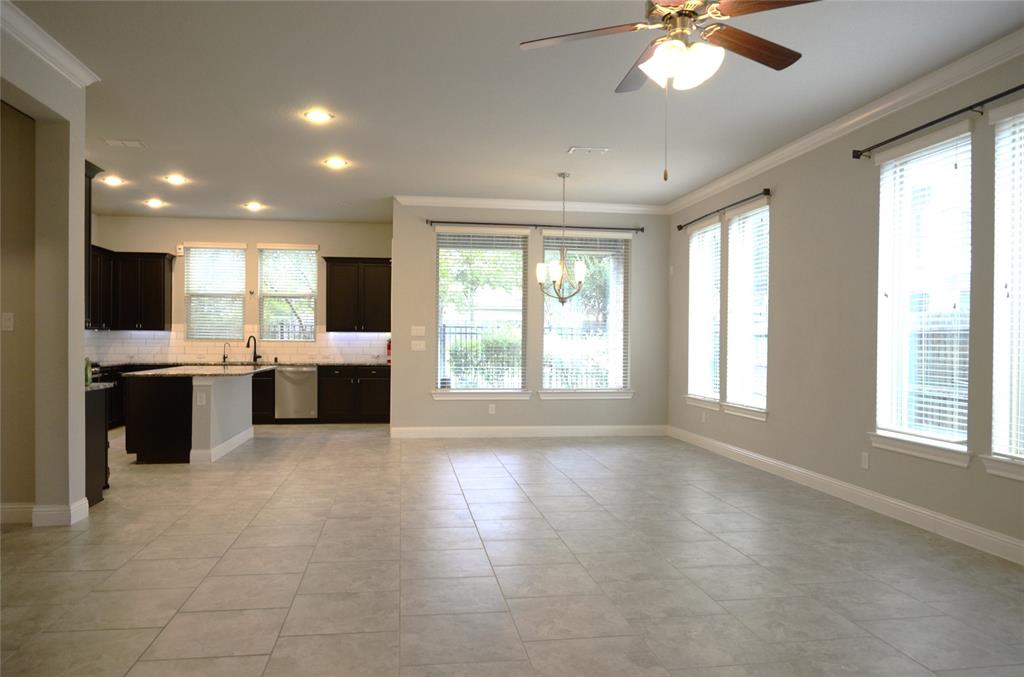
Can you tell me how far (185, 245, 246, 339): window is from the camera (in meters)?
9.20

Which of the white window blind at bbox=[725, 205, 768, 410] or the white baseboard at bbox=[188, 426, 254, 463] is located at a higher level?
the white window blind at bbox=[725, 205, 768, 410]

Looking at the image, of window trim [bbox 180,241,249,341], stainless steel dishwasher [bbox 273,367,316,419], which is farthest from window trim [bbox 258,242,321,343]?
stainless steel dishwasher [bbox 273,367,316,419]

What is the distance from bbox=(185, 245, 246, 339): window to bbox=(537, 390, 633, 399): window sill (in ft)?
15.1

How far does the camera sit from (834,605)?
9.45ft

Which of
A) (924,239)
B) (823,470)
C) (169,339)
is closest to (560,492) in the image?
(823,470)

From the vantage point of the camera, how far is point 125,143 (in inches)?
219

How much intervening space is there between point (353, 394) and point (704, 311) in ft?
16.0

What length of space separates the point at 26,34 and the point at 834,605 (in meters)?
5.01

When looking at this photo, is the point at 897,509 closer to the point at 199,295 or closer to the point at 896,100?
the point at 896,100

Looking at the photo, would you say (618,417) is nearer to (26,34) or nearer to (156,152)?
(156,152)

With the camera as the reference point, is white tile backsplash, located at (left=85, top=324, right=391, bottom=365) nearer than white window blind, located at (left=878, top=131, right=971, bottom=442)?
No

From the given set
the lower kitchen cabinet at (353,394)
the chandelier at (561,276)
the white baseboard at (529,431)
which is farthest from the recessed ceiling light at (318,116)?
the lower kitchen cabinet at (353,394)

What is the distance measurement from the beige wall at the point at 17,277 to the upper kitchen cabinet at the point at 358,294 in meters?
5.19

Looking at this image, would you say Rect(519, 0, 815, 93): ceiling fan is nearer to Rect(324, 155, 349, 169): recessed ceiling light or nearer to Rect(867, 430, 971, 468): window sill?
Rect(867, 430, 971, 468): window sill
